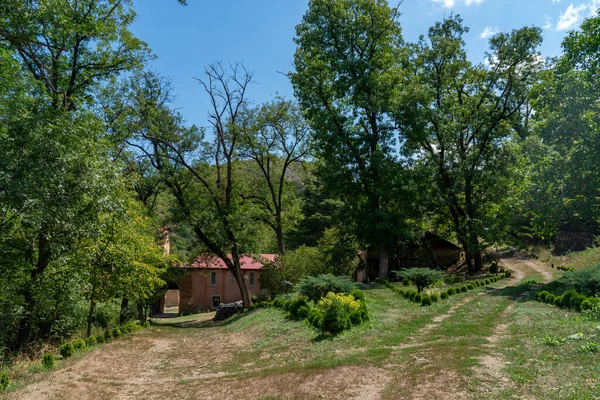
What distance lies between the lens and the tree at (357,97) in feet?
91.2

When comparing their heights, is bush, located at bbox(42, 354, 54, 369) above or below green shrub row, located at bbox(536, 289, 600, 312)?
below

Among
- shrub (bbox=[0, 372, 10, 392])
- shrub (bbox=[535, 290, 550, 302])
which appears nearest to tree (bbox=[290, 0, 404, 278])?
shrub (bbox=[535, 290, 550, 302])

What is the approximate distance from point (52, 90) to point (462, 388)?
16736 mm

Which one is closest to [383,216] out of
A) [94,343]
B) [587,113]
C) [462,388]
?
[587,113]

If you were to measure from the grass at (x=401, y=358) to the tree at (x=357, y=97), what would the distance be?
1281cm

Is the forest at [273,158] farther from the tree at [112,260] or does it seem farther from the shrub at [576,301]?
the shrub at [576,301]

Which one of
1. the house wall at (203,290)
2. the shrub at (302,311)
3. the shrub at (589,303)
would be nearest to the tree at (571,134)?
the shrub at (589,303)

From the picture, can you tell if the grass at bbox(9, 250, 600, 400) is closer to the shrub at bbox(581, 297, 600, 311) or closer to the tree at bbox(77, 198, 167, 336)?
the shrub at bbox(581, 297, 600, 311)

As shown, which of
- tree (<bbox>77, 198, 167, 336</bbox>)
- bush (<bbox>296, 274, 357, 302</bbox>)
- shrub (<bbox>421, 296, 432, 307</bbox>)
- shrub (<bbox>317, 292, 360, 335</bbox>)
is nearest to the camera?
shrub (<bbox>317, 292, 360, 335</bbox>)

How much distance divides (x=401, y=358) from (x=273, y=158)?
2799cm

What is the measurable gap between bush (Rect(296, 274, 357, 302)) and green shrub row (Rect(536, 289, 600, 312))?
22.8ft

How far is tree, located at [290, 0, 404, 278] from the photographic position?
2781cm

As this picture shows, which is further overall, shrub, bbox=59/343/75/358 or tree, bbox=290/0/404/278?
tree, bbox=290/0/404/278

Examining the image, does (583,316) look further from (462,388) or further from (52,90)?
(52,90)
